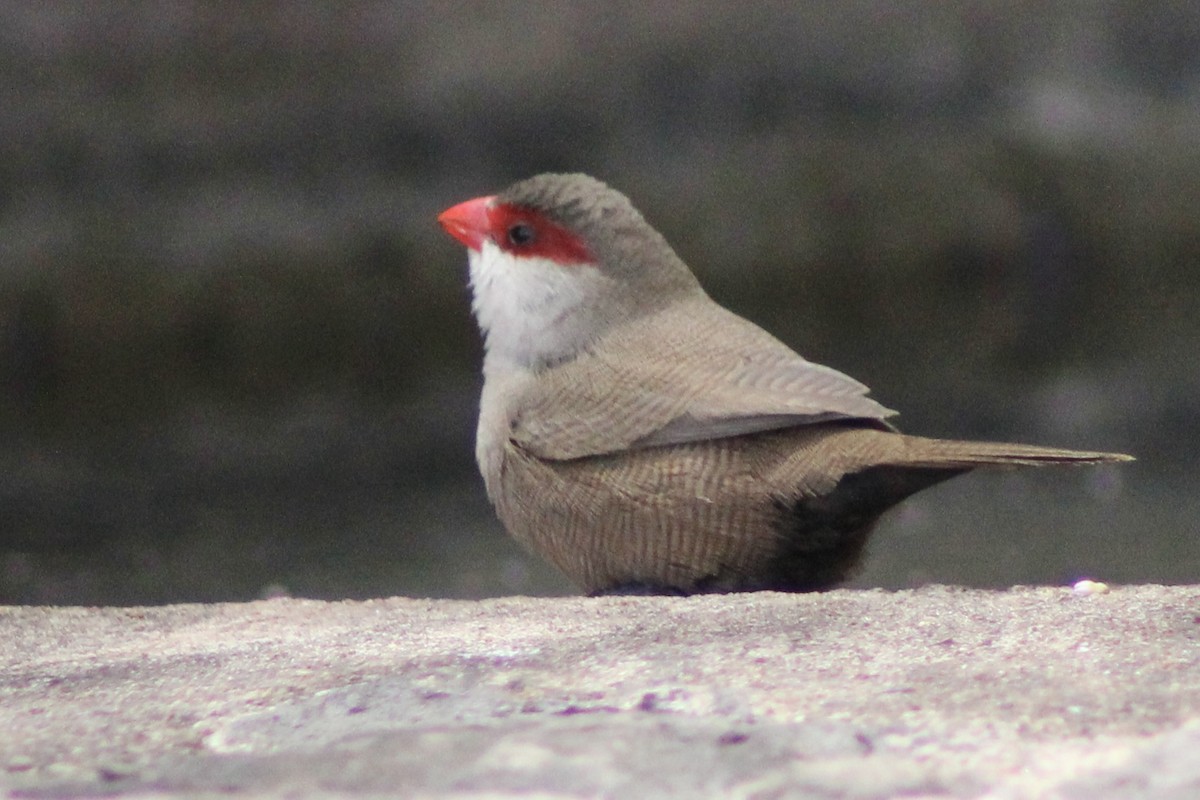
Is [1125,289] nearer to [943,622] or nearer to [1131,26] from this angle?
[1131,26]

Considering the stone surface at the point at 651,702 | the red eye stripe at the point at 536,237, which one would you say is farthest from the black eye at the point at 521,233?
the stone surface at the point at 651,702

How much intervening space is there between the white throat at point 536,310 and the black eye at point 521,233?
49mm

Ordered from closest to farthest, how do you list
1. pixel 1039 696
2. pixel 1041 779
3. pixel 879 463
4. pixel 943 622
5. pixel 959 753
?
pixel 1041 779 → pixel 959 753 → pixel 1039 696 → pixel 943 622 → pixel 879 463

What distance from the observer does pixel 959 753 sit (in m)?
1.67

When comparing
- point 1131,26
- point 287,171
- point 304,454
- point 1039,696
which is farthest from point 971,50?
point 1039,696

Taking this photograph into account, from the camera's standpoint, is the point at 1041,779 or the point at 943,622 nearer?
the point at 1041,779

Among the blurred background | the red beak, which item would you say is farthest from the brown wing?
the blurred background

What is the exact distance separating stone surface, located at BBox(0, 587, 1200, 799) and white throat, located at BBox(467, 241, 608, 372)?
1.17m

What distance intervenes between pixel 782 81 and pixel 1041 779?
166 inches

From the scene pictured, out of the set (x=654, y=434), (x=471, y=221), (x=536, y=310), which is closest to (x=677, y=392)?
(x=654, y=434)

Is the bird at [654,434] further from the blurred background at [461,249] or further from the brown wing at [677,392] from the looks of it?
the blurred background at [461,249]

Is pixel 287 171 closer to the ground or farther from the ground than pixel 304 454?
farther from the ground

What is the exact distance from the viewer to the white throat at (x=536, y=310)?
3.93 meters

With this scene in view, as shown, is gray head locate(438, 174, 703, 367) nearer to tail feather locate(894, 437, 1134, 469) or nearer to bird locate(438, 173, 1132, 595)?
bird locate(438, 173, 1132, 595)
